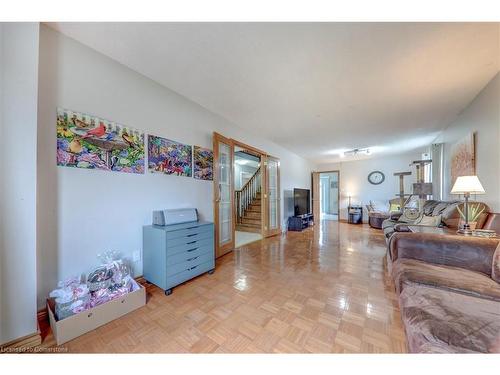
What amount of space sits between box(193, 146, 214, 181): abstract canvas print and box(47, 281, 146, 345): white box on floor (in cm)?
156

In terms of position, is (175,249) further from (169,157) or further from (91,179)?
(169,157)

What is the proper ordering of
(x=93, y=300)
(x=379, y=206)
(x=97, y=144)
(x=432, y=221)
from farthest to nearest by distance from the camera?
(x=379, y=206) → (x=432, y=221) → (x=97, y=144) → (x=93, y=300)

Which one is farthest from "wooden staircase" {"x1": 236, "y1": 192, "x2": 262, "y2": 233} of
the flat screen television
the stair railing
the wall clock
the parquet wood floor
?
the wall clock

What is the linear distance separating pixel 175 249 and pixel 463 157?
166 inches

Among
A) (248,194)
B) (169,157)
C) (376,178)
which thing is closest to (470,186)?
(169,157)

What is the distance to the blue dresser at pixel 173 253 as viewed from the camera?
72.3 inches

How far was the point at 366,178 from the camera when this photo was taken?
662 cm

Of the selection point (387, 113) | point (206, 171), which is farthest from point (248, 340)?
point (387, 113)

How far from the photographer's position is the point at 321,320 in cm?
145

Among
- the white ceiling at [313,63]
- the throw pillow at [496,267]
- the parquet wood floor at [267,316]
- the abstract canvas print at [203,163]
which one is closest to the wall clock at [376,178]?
the white ceiling at [313,63]

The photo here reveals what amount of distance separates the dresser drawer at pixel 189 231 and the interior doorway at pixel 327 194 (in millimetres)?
5789
